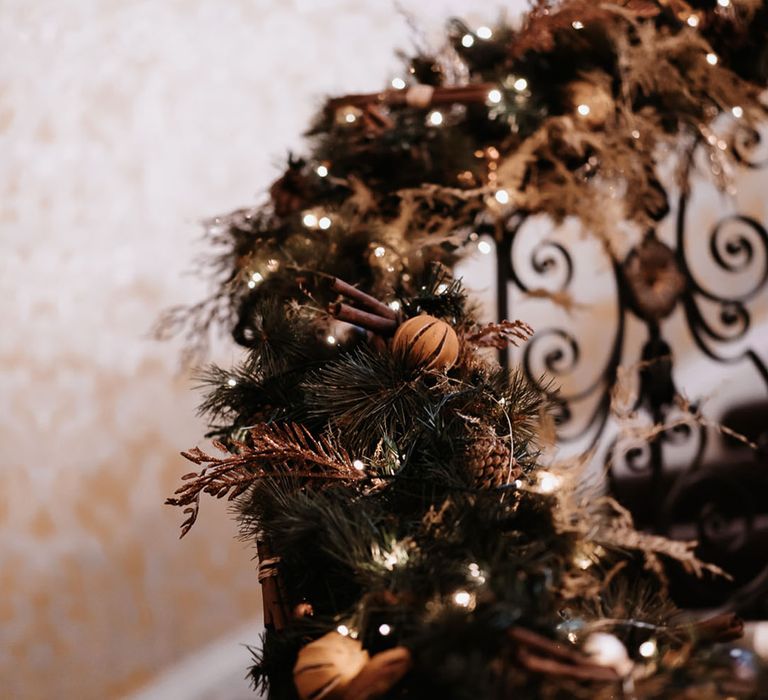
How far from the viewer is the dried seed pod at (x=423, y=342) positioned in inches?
27.6

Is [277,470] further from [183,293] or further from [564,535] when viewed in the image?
[183,293]

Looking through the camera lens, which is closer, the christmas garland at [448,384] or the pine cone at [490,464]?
the christmas garland at [448,384]

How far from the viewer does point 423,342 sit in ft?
2.30

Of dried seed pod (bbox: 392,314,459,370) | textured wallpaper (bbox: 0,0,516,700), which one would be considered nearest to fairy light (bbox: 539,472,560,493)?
dried seed pod (bbox: 392,314,459,370)

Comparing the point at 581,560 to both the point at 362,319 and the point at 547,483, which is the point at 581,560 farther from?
the point at 362,319

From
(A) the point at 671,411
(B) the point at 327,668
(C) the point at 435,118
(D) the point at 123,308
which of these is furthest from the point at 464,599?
(D) the point at 123,308

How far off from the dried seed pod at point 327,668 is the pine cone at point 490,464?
0.17 meters

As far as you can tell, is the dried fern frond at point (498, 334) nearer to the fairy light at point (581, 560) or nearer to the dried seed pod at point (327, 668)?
the fairy light at point (581, 560)

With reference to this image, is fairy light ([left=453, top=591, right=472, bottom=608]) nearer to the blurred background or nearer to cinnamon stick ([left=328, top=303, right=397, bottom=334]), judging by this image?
cinnamon stick ([left=328, top=303, right=397, bottom=334])

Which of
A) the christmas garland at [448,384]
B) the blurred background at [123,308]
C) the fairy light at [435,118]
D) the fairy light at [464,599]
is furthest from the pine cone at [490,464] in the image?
the blurred background at [123,308]

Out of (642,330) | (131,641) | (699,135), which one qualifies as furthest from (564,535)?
(642,330)

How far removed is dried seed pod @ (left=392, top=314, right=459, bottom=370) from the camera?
0.70 meters

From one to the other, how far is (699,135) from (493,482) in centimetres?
88

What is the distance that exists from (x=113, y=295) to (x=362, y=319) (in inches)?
56.0
